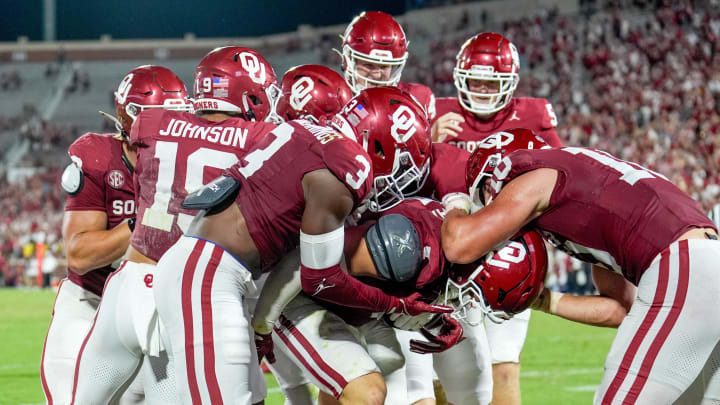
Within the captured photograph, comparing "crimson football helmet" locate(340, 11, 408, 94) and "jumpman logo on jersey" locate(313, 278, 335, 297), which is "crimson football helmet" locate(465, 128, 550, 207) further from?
"crimson football helmet" locate(340, 11, 408, 94)

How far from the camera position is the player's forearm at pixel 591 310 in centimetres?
380

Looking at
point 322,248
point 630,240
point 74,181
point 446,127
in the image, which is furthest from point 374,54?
point 630,240

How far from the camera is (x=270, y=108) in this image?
4.16m

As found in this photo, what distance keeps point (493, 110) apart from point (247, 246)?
2623 millimetres

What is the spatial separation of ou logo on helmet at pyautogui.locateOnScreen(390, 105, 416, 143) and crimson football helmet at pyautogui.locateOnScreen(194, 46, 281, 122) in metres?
0.66

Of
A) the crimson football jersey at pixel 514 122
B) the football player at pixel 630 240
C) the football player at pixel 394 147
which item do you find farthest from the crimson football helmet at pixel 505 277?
the crimson football jersey at pixel 514 122

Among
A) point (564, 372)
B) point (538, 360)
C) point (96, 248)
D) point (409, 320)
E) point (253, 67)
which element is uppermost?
point (253, 67)

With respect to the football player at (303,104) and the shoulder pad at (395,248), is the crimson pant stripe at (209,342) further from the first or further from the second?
the football player at (303,104)

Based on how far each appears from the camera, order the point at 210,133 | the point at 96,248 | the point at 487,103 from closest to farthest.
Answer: the point at 210,133 → the point at 96,248 → the point at 487,103

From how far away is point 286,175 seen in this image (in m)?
Result: 3.40

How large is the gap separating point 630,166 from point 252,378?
176 cm

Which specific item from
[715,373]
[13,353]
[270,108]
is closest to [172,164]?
[270,108]

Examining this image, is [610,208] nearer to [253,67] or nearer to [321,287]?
[321,287]

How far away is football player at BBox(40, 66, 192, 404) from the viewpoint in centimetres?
442
